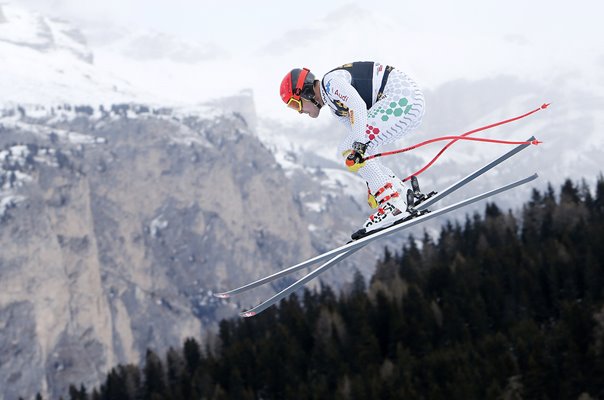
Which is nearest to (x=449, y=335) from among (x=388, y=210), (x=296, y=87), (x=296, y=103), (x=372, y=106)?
(x=388, y=210)

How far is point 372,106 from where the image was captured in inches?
529

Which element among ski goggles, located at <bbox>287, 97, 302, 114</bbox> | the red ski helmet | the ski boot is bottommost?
the ski boot

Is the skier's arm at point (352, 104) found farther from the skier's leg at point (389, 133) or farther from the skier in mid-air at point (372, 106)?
the skier's leg at point (389, 133)

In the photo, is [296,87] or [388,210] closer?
[296,87]

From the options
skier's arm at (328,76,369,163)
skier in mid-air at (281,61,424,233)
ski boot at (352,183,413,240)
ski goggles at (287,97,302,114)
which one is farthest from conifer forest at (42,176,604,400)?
ski goggles at (287,97,302,114)

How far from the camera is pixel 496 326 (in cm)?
8338

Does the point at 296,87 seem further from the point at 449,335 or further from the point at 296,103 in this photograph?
the point at 449,335

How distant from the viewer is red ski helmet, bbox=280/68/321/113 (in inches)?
508

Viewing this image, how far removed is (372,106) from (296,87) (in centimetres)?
140

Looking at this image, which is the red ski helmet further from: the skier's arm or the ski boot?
the ski boot

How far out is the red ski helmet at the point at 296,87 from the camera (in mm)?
12914

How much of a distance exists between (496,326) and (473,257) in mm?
24276

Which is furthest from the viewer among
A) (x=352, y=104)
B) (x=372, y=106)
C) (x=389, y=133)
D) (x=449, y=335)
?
(x=449, y=335)

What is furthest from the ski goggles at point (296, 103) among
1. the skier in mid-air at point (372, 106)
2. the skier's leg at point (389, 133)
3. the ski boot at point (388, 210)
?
the ski boot at point (388, 210)
